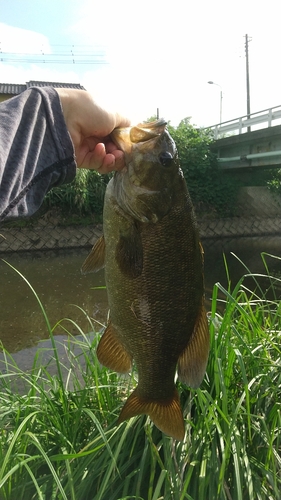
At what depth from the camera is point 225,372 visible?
8.91 ft

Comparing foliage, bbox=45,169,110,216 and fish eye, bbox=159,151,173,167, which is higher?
foliage, bbox=45,169,110,216

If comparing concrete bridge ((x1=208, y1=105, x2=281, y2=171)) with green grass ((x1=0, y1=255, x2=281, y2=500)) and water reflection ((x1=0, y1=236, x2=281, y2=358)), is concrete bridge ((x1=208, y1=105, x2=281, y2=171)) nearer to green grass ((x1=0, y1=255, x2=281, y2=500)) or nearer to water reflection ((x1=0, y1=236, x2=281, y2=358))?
water reflection ((x1=0, y1=236, x2=281, y2=358))

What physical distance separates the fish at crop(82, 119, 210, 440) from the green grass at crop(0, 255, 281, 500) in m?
0.43

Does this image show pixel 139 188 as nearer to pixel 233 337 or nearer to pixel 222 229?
pixel 233 337

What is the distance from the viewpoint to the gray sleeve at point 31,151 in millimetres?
1370

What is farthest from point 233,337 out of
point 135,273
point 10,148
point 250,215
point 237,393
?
point 250,215

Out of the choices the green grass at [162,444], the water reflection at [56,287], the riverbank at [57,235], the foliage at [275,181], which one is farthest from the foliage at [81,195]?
the green grass at [162,444]

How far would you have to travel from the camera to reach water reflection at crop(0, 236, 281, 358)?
8.81m

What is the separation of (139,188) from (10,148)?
24.0 inches

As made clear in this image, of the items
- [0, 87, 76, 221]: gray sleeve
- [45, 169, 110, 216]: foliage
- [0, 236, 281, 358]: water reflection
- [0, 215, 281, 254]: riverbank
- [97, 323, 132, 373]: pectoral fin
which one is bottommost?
[0, 236, 281, 358]: water reflection

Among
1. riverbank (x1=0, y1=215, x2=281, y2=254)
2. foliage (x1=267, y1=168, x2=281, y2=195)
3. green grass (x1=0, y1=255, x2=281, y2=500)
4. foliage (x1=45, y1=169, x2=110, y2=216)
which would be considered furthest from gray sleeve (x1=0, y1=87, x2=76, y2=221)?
foliage (x1=267, y1=168, x2=281, y2=195)

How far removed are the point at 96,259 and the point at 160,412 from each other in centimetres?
74

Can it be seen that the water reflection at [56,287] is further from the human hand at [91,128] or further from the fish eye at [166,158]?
the fish eye at [166,158]

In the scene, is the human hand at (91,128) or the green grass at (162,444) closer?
the human hand at (91,128)
